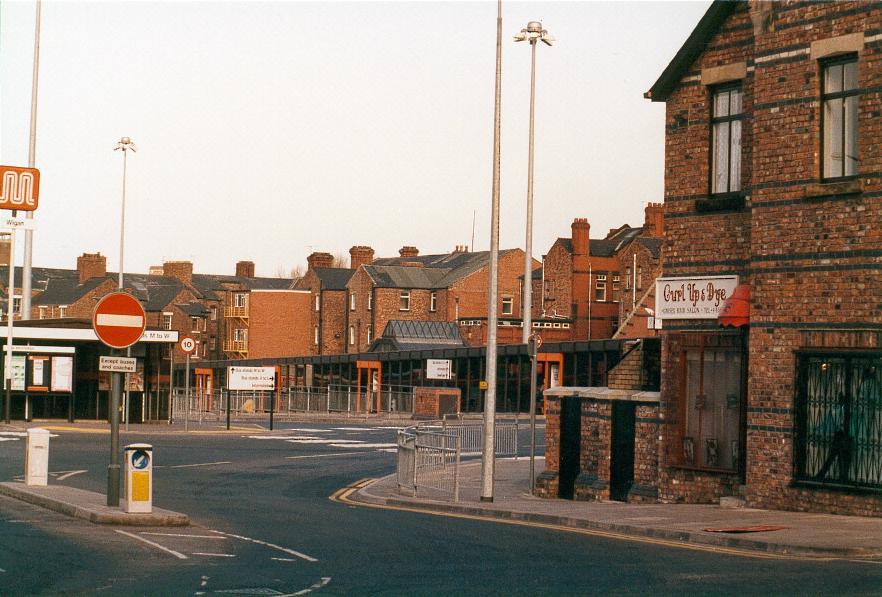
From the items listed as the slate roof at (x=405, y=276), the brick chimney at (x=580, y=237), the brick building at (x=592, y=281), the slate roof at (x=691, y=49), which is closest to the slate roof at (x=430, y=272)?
the slate roof at (x=405, y=276)

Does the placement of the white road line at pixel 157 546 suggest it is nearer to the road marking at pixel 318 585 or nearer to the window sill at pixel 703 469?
the road marking at pixel 318 585

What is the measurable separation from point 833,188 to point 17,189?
463 inches

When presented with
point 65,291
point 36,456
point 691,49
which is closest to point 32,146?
point 36,456

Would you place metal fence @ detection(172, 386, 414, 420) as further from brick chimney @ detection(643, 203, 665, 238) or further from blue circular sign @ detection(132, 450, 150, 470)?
blue circular sign @ detection(132, 450, 150, 470)

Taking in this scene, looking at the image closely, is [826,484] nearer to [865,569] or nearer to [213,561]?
[865,569]

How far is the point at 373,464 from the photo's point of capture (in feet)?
107

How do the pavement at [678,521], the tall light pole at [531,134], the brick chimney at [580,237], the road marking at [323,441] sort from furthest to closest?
the brick chimney at [580,237] < the tall light pole at [531,134] < the road marking at [323,441] < the pavement at [678,521]

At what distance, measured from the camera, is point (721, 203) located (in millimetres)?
20344

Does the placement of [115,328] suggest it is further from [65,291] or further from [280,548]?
[65,291]

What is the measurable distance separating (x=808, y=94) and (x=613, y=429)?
7004 mm

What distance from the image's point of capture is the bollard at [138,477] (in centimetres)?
1702

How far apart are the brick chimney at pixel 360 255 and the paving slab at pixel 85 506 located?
83344 mm

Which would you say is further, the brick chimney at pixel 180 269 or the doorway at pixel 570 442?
the brick chimney at pixel 180 269

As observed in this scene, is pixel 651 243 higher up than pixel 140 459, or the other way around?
pixel 651 243
